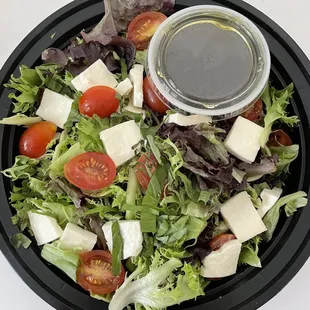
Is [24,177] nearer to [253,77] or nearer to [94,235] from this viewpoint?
[94,235]

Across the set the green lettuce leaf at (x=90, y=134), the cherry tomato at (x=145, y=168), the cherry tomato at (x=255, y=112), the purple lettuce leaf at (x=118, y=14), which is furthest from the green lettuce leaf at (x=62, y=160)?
the cherry tomato at (x=255, y=112)

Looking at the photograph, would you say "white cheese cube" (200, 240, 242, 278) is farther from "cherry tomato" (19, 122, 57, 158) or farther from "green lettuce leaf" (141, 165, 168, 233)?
"cherry tomato" (19, 122, 57, 158)

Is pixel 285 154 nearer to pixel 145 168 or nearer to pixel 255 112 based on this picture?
pixel 255 112

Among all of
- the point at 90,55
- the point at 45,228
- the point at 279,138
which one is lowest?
the point at 45,228

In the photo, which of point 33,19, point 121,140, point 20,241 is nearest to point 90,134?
point 121,140

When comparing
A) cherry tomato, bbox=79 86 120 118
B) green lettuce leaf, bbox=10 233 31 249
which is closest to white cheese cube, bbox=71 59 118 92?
cherry tomato, bbox=79 86 120 118

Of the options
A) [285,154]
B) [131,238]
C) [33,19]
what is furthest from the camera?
[33,19]

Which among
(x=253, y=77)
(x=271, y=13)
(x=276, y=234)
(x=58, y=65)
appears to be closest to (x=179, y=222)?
(x=276, y=234)
